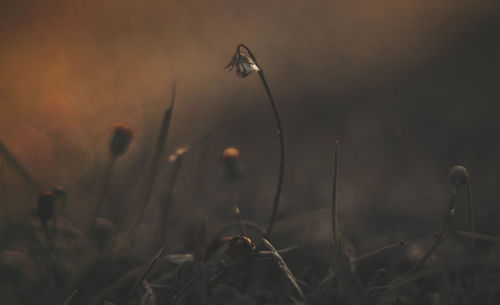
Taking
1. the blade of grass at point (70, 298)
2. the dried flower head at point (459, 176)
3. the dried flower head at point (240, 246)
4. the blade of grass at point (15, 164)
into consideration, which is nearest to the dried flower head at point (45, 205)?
the blade of grass at point (15, 164)

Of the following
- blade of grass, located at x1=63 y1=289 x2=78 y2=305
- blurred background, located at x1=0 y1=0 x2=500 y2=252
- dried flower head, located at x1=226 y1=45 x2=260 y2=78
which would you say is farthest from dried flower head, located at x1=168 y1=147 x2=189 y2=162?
blade of grass, located at x1=63 y1=289 x2=78 y2=305

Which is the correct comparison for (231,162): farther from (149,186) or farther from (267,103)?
(267,103)

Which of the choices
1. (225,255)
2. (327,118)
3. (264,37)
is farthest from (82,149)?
(264,37)

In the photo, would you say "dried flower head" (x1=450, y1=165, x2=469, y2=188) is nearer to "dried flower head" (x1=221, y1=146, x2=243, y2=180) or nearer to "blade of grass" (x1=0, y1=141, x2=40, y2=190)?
"dried flower head" (x1=221, y1=146, x2=243, y2=180)

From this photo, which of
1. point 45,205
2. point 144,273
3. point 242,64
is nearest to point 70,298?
point 144,273

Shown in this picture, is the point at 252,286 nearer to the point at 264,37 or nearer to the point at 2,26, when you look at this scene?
the point at 2,26
